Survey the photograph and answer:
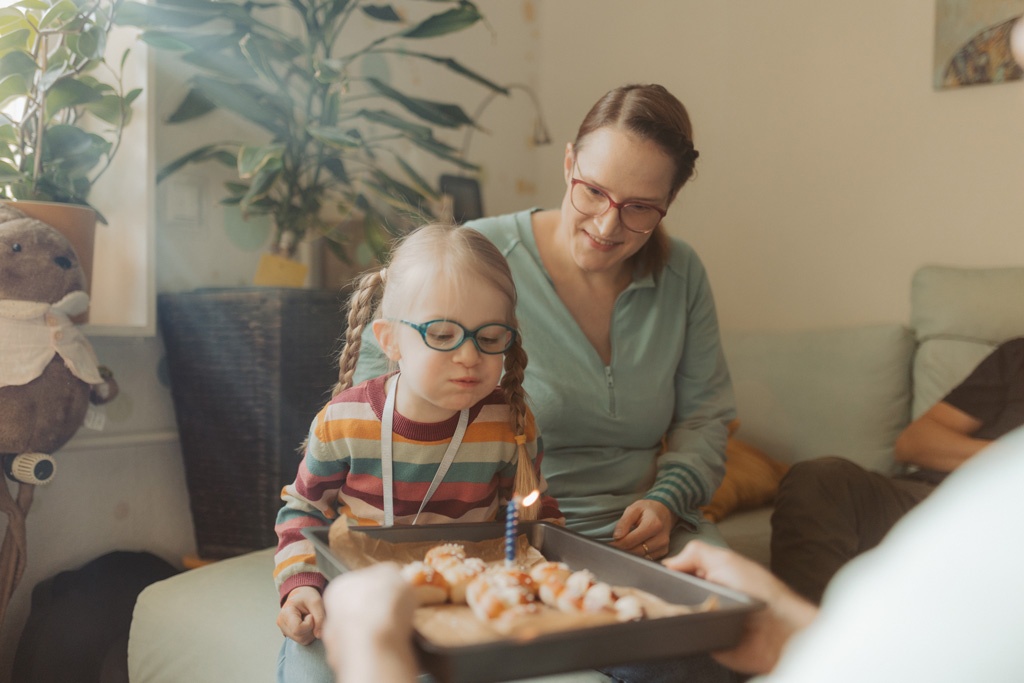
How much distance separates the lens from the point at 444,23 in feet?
5.46

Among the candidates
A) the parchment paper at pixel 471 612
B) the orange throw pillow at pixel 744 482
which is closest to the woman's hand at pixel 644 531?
the parchment paper at pixel 471 612

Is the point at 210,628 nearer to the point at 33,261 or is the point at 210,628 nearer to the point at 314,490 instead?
the point at 314,490

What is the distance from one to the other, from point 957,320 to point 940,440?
322 millimetres

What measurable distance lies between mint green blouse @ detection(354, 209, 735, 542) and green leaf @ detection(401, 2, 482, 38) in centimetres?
57

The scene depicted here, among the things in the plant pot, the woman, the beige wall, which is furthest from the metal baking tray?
the beige wall

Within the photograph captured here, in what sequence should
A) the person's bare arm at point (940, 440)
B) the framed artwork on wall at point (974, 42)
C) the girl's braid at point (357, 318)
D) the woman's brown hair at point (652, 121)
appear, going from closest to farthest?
the girl's braid at point (357, 318) → the woman's brown hair at point (652, 121) → the person's bare arm at point (940, 440) → the framed artwork on wall at point (974, 42)

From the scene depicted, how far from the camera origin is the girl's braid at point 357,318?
0.98m

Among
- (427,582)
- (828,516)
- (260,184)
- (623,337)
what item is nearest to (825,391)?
(828,516)

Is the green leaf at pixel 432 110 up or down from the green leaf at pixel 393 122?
up

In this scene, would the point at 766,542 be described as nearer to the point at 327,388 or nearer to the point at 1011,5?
the point at 327,388

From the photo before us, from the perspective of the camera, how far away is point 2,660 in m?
1.44

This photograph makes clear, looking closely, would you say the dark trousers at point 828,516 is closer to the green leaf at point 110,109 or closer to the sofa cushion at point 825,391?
the sofa cushion at point 825,391

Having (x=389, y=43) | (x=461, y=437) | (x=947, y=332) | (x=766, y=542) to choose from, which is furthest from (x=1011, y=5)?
(x=461, y=437)

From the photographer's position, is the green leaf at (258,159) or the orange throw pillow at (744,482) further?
the orange throw pillow at (744,482)
